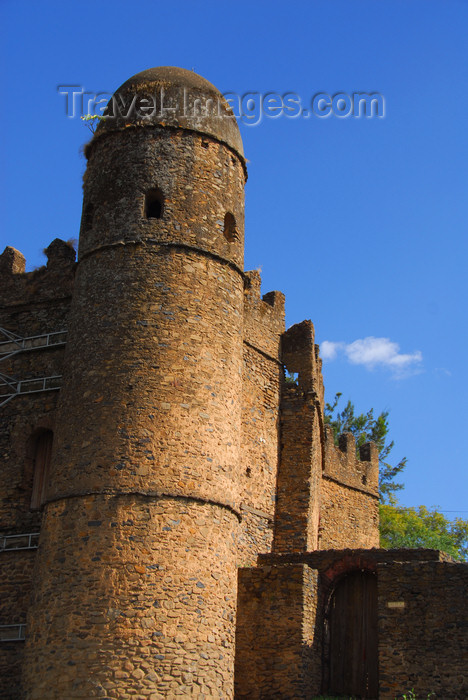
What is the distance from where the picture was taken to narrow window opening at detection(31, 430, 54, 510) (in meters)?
17.8

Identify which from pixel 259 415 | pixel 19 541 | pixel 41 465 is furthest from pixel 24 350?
pixel 259 415

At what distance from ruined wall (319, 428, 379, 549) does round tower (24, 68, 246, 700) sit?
24.2 ft

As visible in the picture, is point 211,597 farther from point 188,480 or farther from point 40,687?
point 40,687

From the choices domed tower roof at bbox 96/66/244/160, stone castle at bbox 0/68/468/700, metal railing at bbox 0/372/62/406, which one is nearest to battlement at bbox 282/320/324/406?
stone castle at bbox 0/68/468/700

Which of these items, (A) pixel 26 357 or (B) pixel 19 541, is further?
(A) pixel 26 357

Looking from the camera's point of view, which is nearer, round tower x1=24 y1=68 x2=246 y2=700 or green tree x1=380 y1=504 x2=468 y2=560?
round tower x1=24 y1=68 x2=246 y2=700

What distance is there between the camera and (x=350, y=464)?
81.6ft

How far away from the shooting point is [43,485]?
17.8 meters

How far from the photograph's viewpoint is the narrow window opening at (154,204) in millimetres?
16828

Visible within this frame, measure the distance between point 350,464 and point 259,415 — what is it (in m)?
6.39

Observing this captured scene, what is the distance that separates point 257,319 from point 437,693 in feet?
27.7

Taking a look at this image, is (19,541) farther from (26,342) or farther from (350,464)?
(350,464)

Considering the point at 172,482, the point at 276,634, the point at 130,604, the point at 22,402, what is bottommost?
the point at 276,634

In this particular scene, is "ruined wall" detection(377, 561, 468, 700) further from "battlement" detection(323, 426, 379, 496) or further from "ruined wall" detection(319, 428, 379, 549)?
"battlement" detection(323, 426, 379, 496)
